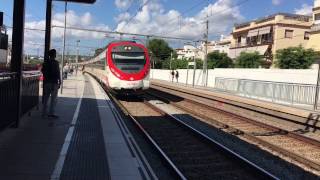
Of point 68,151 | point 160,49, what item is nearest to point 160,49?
point 160,49

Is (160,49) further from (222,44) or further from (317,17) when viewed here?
(317,17)

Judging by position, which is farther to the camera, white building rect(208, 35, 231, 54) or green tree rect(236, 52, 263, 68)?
white building rect(208, 35, 231, 54)

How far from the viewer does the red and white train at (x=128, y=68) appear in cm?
2739

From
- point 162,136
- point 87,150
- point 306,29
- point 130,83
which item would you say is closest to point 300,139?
point 162,136

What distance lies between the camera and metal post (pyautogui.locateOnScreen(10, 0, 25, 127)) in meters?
12.3

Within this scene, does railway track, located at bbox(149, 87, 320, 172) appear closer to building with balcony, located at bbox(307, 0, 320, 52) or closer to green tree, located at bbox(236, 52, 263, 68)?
building with balcony, located at bbox(307, 0, 320, 52)

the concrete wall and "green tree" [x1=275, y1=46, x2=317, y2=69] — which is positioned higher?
"green tree" [x1=275, y1=46, x2=317, y2=69]

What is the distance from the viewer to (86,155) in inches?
385

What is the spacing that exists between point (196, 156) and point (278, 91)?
2011cm

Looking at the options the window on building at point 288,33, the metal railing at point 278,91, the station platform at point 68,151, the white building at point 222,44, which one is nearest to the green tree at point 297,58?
the metal railing at point 278,91

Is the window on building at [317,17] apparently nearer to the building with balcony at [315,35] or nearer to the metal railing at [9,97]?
the building with balcony at [315,35]

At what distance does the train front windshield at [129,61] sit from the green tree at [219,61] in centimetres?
6345

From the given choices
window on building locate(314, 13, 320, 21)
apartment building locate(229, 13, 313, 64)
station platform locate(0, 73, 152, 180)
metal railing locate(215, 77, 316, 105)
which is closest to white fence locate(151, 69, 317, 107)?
metal railing locate(215, 77, 316, 105)

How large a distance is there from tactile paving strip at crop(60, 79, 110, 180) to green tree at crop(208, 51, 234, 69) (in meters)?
76.8
